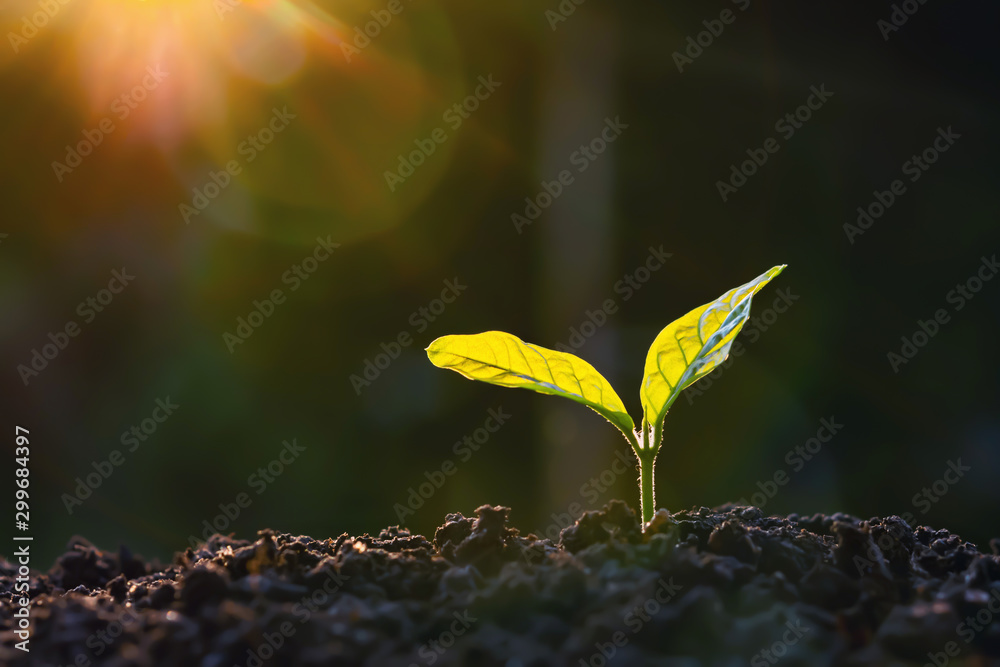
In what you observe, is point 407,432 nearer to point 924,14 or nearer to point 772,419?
point 772,419

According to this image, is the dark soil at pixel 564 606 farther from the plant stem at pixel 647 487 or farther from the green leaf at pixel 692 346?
the green leaf at pixel 692 346

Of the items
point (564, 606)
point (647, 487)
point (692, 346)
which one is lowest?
point (564, 606)

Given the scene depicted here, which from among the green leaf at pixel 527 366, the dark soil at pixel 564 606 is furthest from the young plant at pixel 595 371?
the dark soil at pixel 564 606

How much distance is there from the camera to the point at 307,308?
308 cm

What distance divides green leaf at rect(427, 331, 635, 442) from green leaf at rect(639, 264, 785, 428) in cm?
7

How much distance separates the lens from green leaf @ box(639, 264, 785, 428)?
1099mm

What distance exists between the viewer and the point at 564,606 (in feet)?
2.69

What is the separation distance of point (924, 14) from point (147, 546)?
3.90m

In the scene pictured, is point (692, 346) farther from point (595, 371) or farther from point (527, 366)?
point (527, 366)

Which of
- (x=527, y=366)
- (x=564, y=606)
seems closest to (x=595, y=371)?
(x=527, y=366)

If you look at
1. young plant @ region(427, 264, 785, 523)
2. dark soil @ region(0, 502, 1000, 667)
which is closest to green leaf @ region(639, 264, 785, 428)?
young plant @ region(427, 264, 785, 523)

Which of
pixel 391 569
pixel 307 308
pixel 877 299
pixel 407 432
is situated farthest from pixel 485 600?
pixel 877 299

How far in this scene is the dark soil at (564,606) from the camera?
70 centimetres

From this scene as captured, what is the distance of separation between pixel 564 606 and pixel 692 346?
517 mm
